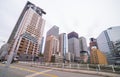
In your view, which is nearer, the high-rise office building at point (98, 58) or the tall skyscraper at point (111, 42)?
the high-rise office building at point (98, 58)

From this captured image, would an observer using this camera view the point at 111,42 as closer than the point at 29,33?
No

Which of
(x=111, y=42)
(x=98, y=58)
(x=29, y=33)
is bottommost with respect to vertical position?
(x=98, y=58)

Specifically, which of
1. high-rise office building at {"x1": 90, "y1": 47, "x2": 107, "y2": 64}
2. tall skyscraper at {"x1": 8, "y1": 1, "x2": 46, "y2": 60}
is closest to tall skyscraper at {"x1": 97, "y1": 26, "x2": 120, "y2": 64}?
high-rise office building at {"x1": 90, "y1": 47, "x2": 107, "y2": 64}

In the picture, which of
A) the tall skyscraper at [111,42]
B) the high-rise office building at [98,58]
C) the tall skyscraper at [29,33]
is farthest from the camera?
the tall skyscraper at [111,42]

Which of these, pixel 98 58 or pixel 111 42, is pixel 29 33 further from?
pixel 111 42

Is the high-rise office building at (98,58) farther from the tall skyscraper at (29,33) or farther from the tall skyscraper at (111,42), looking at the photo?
the tall skyscraper at (29,33)

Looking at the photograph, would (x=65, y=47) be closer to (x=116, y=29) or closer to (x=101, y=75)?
(x=116, y=29)

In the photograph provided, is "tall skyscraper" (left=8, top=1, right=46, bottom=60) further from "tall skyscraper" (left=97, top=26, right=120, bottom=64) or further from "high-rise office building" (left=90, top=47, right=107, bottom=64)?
"tall skyscraper" (left=97, top=26, right=120, bottom=64)

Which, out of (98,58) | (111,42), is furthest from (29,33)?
(111,42)

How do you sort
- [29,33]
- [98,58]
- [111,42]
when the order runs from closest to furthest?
[29,33] → [98,58] → [111,42]

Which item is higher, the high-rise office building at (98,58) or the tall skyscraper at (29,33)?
the tall skyscraper at (29,33)

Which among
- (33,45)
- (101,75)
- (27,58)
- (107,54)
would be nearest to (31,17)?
(33,45)

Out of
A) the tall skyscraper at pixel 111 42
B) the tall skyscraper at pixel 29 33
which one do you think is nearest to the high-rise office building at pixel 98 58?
the tall skyscraper at pixel 111 42

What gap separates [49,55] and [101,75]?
131704 mm
